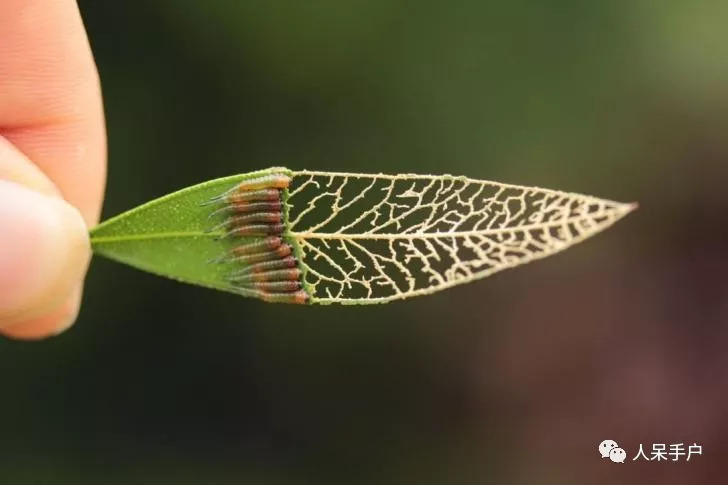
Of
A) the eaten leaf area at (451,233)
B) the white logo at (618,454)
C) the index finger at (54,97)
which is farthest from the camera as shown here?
the white logo at (618,454)

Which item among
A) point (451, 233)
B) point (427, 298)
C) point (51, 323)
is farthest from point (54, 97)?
point (427, 298)

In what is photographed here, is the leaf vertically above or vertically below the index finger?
below

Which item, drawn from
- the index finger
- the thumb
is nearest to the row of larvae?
the thumb

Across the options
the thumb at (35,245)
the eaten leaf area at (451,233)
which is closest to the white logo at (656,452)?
the eaten leaf area at (451,233)

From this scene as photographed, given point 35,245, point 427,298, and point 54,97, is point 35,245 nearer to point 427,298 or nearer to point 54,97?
point 54,97

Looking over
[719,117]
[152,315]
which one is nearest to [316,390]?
[152,315]

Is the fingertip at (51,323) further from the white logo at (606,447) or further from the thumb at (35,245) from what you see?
the white logo at (606,447)

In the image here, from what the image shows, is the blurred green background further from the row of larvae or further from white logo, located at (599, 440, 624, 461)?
the row of larvae

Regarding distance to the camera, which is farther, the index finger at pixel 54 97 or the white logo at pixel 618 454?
the white logo at pixel 618 454
